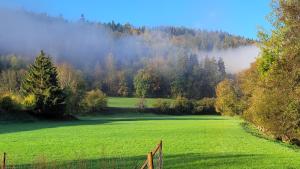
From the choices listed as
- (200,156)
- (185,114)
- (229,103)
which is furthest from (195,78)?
(200,156)

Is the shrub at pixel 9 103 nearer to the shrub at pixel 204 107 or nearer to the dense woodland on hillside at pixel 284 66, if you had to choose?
the dense woodland on hillside at pixel 284 66

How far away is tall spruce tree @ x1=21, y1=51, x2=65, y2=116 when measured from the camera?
70938 millimetres

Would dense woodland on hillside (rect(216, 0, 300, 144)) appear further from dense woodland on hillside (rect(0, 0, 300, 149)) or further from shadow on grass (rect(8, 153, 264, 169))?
shadow on grass (rect(8, 153, 264, 169))

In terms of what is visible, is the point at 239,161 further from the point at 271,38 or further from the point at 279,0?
the point at 279,0

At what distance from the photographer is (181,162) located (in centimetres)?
1911

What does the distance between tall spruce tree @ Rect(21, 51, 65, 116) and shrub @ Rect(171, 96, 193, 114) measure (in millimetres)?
52678

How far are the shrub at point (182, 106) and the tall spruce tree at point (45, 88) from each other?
52678 mm

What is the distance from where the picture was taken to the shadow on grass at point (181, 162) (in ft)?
56.3

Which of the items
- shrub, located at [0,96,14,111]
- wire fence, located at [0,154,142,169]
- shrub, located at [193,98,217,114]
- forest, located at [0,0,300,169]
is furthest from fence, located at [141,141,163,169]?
shrub, located at [193,98,217,114]

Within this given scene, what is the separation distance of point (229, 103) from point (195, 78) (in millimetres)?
83037

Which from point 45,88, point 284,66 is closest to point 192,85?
point 45,88

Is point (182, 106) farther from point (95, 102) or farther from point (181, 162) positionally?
point (181, 162)

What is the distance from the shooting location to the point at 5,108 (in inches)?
2653

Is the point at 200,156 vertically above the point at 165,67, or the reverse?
the point at 165,67
